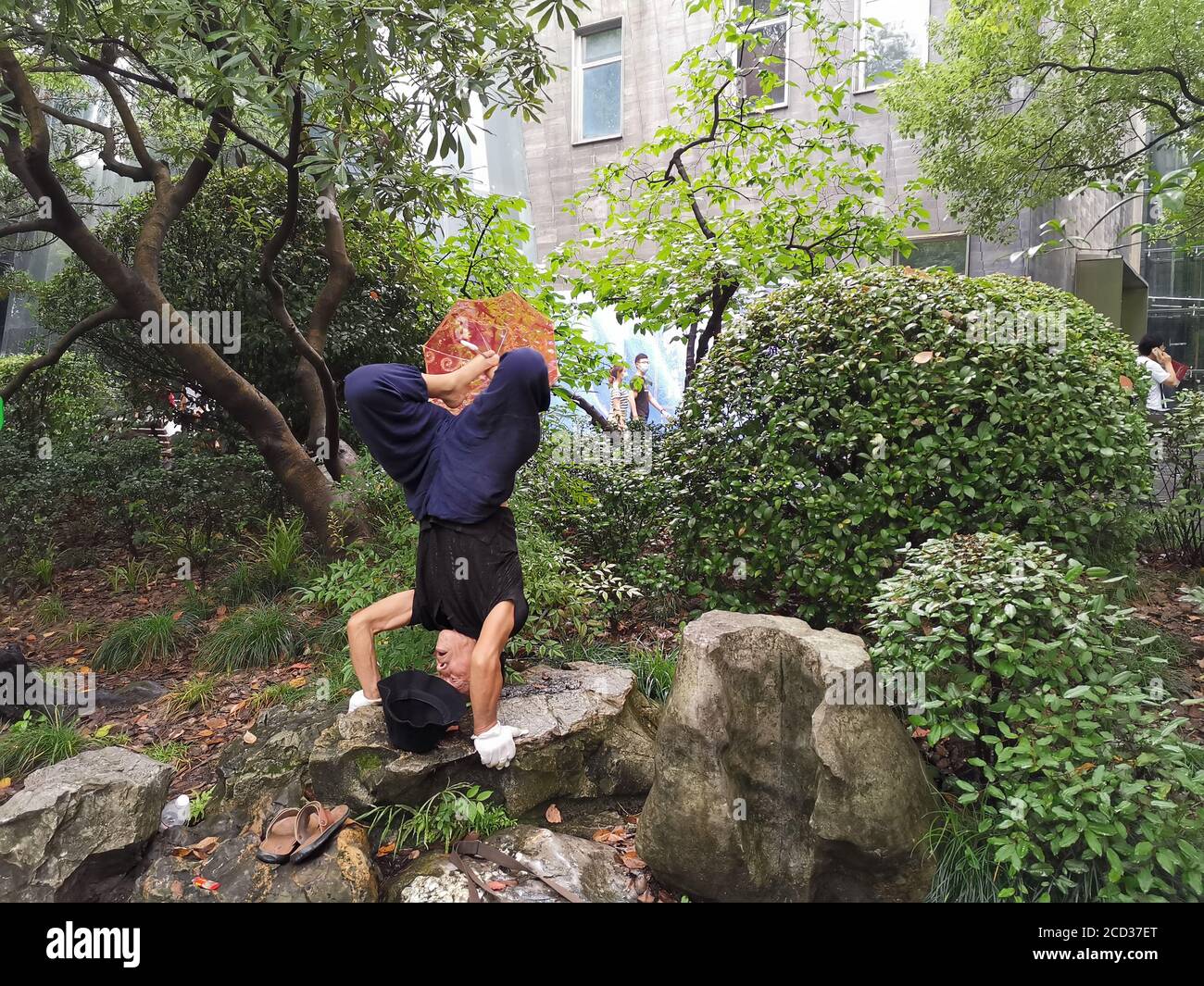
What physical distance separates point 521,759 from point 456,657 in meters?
0.52

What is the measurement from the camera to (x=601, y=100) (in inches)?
547

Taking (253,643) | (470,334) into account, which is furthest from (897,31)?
(253,643)

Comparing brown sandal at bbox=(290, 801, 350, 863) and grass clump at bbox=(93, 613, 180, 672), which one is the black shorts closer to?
brown sandal at bbox=(290, 801, 350, 863)

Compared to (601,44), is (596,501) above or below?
below

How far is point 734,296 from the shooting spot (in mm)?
7352

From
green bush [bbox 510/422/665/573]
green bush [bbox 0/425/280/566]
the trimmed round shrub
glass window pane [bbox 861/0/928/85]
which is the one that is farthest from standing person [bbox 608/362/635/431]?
glass window pane [bbox 861/0/928/85]

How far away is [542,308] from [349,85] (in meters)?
2.95

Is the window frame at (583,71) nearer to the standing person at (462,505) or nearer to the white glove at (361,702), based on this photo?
the standing person at (462,505)

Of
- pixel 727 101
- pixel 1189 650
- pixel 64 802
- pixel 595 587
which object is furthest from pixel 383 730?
pixel 727 101

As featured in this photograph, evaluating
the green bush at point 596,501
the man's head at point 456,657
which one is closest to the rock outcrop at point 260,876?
the man's head at point 456,657

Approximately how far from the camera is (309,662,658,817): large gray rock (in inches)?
131

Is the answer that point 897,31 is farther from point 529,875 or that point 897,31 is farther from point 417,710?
point 529,875

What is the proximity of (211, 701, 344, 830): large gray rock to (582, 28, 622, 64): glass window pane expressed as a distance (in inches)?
519

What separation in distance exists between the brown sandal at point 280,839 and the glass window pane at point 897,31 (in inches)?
492
